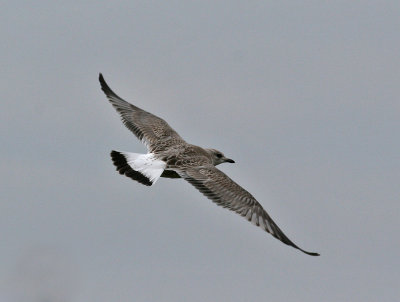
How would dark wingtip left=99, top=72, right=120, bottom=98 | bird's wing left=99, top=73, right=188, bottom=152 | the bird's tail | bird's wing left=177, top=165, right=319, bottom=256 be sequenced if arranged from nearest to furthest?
1. bird's wing left=177, top=165, right=319, bottom=256
2. the bird's tail
3. bird's wing left=99, top=73, right=188, bottom=152
4. dark wingtip left=99, top=72, right=120, bottom=98

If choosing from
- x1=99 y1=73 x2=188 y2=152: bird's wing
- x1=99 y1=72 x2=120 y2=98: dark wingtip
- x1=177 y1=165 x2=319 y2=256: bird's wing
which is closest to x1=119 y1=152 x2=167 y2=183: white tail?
x1=177 y1=165 x2=319 y2=256: bird's wing

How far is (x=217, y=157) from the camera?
26547 mm

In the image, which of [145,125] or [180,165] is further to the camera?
[145,125]

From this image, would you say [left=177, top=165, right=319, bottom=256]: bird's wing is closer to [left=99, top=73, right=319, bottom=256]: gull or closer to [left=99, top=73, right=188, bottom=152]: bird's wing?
[left=99, top=73, right=319, bottom=256]: gull

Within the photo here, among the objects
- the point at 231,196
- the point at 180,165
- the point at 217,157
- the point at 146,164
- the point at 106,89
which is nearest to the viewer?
the point at 231,196

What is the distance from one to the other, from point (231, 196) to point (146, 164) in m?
2.34

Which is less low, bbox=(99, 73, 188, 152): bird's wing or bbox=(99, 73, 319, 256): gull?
bbox=(99, 73, 188, 152): bird's wing

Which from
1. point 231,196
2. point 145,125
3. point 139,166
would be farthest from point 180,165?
point 145,125

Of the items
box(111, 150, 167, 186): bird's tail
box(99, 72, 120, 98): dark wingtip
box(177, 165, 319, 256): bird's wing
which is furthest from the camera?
box(99, 72, 120, 98): dark wingtip

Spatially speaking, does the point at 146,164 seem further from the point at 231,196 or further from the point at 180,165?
the point at 231,196

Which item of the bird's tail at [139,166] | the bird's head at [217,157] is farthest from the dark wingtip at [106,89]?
the bird's tail at [139,166]

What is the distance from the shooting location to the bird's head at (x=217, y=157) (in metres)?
26.3

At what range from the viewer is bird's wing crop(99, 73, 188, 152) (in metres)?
25.9

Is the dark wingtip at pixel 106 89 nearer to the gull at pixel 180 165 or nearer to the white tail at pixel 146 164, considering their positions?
the gull at pixel 180 165
